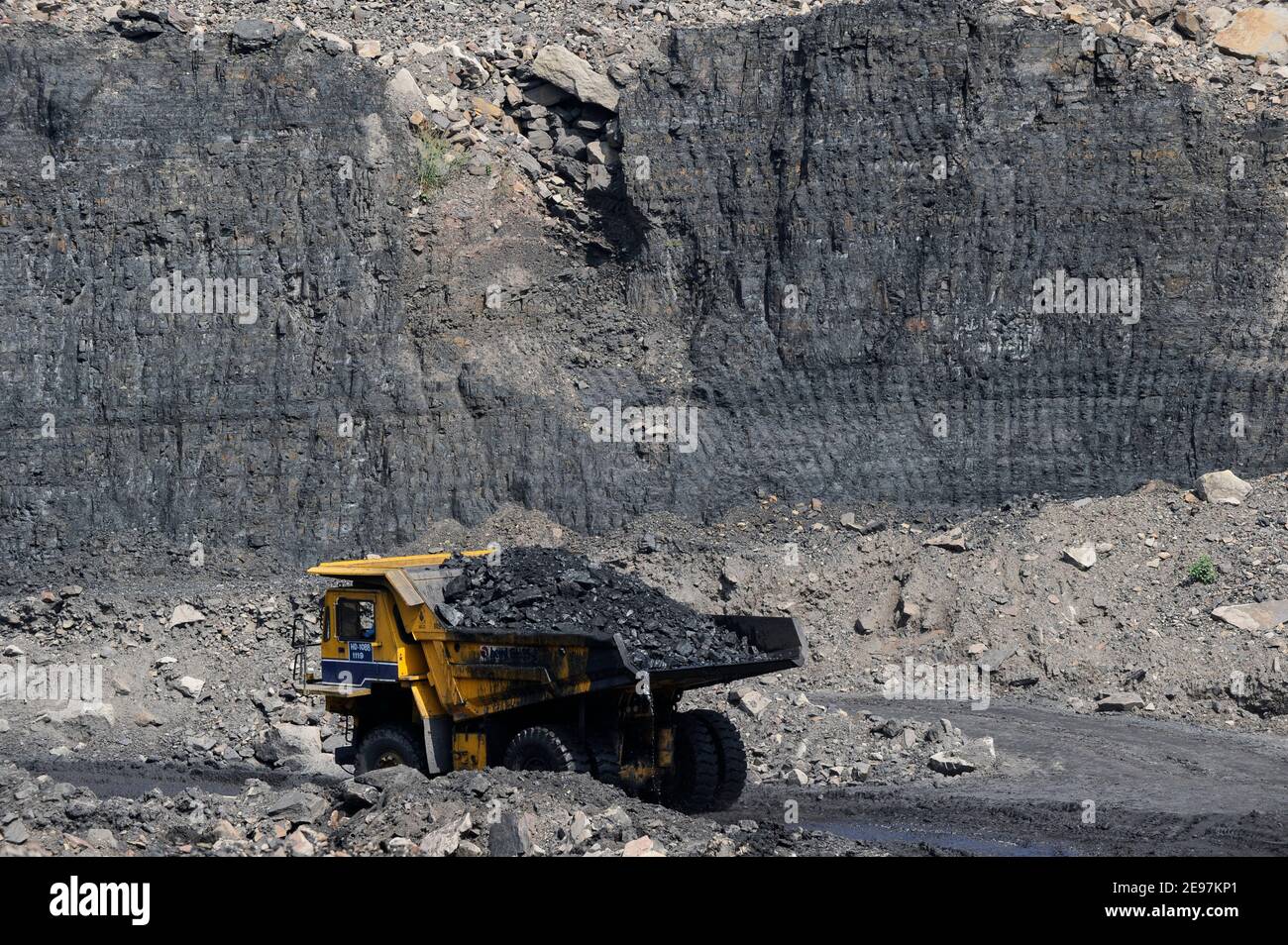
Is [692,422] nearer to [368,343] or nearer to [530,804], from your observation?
[368,343]

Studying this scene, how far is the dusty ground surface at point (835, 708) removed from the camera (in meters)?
12.4

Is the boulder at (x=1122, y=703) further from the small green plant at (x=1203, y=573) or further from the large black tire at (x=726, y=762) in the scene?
the large black tire at (x=726, y=762)

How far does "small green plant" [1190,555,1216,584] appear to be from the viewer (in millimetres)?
21359

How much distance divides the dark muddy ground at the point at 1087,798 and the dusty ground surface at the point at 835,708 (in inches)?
2.2

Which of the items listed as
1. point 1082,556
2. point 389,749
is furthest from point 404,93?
point 389,749

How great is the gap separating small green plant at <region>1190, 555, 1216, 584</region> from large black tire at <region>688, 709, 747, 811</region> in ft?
32.8

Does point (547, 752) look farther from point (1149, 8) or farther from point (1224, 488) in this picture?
point (1149, 8)

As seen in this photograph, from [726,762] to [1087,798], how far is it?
4098 millimetres

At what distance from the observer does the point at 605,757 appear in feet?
44.0

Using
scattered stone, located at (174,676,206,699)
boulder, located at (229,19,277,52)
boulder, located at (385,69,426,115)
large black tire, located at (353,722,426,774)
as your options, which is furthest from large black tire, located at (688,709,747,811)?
boulder, located at (229,19,277,52)

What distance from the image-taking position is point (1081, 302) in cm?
2520

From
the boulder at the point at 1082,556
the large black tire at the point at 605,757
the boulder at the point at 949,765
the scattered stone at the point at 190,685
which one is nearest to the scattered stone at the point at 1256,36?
the boulder at the point at 1082,556

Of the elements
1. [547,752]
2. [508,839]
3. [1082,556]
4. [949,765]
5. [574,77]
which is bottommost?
[949,765]

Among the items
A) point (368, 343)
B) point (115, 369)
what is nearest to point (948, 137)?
point (368, 343)
